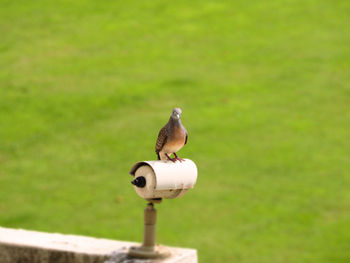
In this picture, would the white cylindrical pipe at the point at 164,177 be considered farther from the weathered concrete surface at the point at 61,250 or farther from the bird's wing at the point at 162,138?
the weathered concrete surface at the point at 61,250

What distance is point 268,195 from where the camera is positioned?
Answer: 945 cm

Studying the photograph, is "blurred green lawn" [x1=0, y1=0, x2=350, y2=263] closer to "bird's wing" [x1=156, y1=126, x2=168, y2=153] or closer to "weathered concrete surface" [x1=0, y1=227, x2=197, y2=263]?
"weathered concrete surface" [x1=0, y1=227, x2=197, y2=263]

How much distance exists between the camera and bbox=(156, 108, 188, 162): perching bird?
4.29m

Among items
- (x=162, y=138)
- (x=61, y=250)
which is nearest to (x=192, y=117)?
(x=61, y=250)

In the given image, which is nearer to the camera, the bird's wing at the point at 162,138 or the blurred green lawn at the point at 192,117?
the bird's wing at the point at 162,138

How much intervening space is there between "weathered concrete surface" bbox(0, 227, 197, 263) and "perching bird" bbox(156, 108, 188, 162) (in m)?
0.72

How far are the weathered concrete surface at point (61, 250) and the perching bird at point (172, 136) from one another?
716mm

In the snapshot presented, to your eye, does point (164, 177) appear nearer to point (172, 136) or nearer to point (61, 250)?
point (172, 136)

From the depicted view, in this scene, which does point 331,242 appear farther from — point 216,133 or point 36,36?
point 36,36

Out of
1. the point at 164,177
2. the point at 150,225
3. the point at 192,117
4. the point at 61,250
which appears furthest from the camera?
the point at 192,117

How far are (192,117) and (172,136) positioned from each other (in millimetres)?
6857

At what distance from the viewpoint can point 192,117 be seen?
36.6ft

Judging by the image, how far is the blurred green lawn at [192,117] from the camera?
8.95 m

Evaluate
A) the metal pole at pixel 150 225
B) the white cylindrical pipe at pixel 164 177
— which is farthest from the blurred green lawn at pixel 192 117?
the white cylindrical pipe at pixel 164 177
